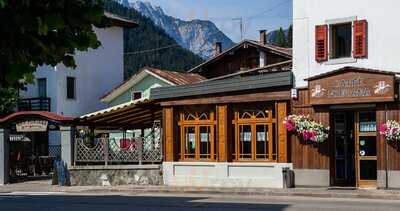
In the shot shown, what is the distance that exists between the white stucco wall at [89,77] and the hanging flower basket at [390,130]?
26.7 metres

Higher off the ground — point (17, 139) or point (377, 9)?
point (377, 9)

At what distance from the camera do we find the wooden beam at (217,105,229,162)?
25141mm

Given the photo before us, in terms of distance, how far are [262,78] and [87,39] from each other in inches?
716

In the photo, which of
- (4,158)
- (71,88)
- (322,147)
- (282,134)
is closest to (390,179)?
(322,147)

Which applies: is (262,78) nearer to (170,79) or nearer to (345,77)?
(345,77)

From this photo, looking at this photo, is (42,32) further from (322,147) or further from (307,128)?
(322,147)

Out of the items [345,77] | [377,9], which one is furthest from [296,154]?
[377,9]

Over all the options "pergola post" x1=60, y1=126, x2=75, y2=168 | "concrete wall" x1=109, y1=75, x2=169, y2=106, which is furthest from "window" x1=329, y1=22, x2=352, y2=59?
"concrete wall" x1=109, y1=75, x2=169, y2=106

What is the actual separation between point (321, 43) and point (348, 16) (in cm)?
124

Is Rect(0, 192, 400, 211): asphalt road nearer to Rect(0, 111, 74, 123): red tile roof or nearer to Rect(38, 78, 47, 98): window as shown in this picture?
Rect(0, 111, 74, 123): red tile roof

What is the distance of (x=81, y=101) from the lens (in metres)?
47.9

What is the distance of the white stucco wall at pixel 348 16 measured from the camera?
22.1 metres

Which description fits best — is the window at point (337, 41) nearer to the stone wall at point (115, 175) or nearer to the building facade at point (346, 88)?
the building facade at point (346, 88)

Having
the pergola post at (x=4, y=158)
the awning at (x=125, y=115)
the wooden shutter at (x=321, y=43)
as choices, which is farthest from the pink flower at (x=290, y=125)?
the pergola post at (x=4, y=158)
